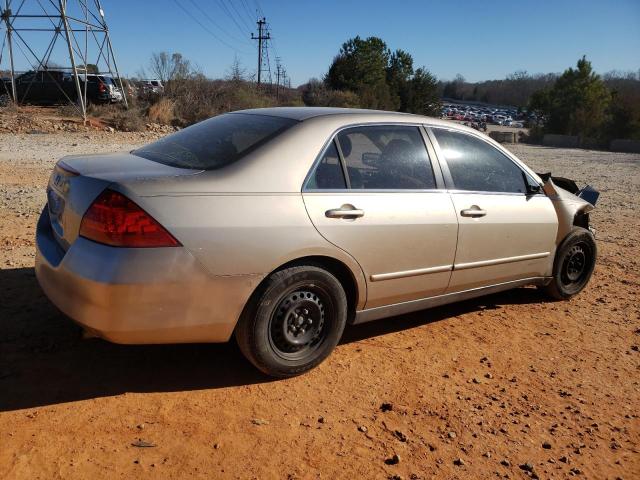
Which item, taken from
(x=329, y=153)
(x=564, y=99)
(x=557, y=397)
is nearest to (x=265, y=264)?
(x=329, y=153)

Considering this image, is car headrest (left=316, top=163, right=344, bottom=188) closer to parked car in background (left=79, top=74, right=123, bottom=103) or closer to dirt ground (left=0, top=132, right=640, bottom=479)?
A: dirt ground (left=0, top=132, right=640, bottom=479)

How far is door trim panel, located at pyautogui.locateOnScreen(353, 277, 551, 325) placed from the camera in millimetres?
3641

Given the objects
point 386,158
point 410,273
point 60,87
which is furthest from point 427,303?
point 60,87

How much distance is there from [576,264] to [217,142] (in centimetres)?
359

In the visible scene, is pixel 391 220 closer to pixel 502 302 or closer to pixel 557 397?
pixel 557 397

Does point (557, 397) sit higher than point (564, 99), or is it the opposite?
point (564, 99)

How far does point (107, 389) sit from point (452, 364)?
7.08ft

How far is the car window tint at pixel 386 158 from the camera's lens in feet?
11.7

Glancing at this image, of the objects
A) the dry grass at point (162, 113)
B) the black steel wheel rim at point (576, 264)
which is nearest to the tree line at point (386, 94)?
the dry grass at point (162, 113)

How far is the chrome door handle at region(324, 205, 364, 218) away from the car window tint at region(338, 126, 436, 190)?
19cm

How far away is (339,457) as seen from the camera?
2629mm

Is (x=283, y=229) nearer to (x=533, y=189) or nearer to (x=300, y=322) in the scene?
(x=300, y=322)

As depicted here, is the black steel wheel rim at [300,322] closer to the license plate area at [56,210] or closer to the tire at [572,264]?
the license plate area at [56,210]

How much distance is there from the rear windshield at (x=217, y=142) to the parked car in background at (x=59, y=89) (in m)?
25.1
